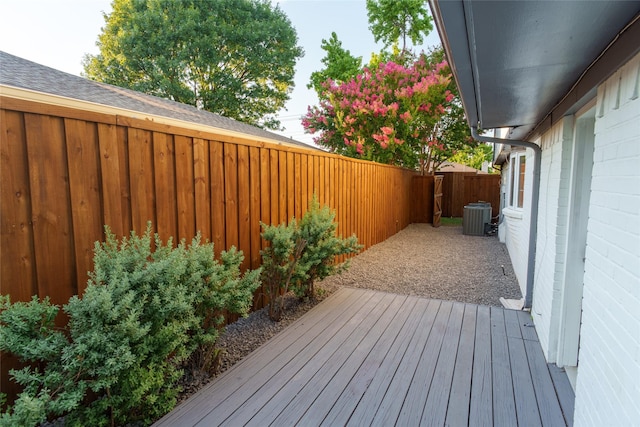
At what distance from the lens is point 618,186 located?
4.73ft

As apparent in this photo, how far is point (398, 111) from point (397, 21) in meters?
8.89

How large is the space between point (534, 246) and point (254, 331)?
10.4 ft

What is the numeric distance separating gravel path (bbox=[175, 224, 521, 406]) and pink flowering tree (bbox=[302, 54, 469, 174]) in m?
3.97

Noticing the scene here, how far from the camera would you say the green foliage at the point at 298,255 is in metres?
3.43

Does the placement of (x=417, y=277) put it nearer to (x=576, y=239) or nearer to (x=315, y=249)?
(x=315, y=249)

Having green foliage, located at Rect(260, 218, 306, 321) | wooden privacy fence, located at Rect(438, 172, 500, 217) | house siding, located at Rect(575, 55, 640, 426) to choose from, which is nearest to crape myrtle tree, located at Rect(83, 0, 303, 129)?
wooden privacy fence, located at Rect(438, 172, 500, 217)

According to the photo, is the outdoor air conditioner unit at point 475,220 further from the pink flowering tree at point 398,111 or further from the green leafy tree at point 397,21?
the green leafy tree at point 397,21

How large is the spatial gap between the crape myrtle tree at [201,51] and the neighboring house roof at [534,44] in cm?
1481

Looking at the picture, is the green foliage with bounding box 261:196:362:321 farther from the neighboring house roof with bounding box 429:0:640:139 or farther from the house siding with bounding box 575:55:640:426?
the house siding with bounding box 575:55:640:426

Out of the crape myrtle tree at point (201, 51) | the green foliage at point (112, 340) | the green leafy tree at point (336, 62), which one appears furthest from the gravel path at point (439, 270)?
the crape myrtle tree at point (201, 51)

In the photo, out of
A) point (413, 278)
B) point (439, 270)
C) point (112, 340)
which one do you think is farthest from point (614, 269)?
point (439, 270)

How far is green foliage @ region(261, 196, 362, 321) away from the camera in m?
3.43

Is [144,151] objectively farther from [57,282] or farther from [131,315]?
[131,315]

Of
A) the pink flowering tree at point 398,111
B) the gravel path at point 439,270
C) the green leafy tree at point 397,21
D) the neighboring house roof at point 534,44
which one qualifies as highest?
the green leafy tree at point 397,21
